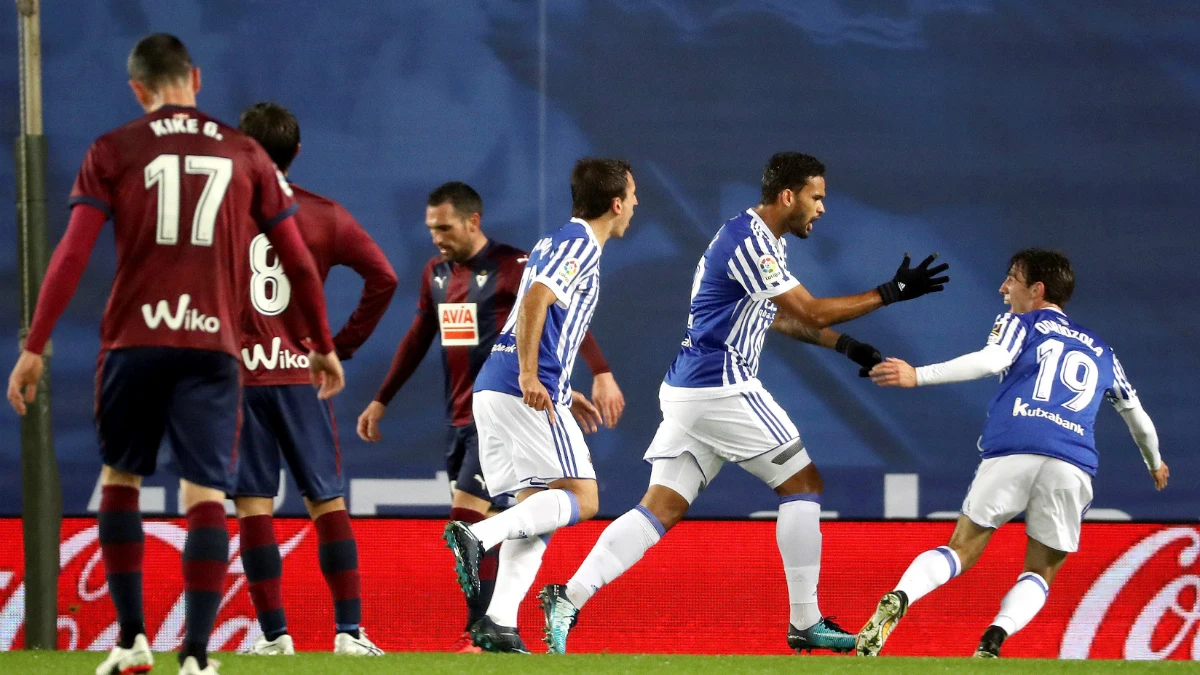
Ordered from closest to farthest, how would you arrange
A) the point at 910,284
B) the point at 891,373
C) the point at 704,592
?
1. the point at 910,284
2. the point at 891,373
3. the point at 704,592

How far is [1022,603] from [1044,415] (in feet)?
2.24

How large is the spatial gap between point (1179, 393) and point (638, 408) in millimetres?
2754

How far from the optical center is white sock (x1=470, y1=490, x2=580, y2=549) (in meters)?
4.30

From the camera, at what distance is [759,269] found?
15.2 ft

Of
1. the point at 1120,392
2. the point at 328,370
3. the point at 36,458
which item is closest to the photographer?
the point at 328,370

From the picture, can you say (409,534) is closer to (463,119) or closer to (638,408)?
(638,408)

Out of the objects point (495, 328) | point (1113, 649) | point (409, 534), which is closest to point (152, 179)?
point (495, 328)

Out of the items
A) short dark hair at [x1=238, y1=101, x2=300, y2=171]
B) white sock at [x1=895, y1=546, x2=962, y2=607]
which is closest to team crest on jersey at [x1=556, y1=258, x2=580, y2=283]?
short dark hair at [x1=238, y1=101, x2=300, y2=171]

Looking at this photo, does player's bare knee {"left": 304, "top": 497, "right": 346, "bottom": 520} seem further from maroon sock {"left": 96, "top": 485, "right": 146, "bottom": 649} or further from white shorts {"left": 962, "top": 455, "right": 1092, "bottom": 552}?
white shorts {"left": 962, "top": 455, "right": 1092, "bottom": 552}

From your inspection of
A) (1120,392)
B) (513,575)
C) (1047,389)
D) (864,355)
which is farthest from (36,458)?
(1120,392)

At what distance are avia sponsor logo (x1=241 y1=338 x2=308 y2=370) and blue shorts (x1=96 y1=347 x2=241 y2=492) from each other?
3.41 ft

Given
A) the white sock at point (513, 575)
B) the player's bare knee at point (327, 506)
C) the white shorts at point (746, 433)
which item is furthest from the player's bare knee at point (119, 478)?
the white shorts at point (746, 433)

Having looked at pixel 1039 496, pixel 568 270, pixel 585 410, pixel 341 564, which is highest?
pixel 568 270

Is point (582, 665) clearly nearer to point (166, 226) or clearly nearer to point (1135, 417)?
point (166, 226)
